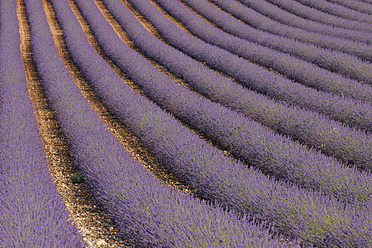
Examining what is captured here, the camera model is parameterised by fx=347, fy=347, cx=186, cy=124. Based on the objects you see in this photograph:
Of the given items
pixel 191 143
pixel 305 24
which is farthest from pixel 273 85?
pixel 305 24

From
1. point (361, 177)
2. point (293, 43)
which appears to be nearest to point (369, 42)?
point (293, 43)

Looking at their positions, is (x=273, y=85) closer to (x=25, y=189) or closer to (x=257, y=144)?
(x=257, y=144)

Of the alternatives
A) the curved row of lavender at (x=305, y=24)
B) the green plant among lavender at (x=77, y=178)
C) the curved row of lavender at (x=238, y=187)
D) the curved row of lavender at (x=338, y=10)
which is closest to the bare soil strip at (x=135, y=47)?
the curved row of lavender at (x=238, y=187)

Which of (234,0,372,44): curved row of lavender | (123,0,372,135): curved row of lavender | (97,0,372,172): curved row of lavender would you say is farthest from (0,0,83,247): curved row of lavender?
(234,0,372,44): curved row of lavender

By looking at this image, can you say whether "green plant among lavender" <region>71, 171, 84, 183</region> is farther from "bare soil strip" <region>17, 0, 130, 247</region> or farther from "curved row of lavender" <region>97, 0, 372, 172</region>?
"curved row of lavender" <region>97, 0, 372, 172</region>

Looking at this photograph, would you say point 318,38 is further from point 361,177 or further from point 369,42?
point 361,177

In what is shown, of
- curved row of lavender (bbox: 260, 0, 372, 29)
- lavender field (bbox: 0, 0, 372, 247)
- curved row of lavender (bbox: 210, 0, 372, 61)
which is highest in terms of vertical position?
curved row of lavender (bbox: 260, 0, 372, 29)
